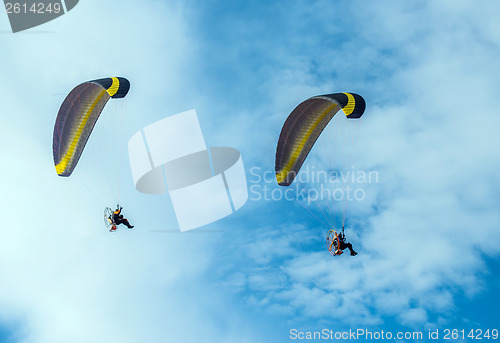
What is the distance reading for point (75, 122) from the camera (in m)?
25.9

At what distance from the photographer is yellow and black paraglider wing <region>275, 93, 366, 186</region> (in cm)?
2214

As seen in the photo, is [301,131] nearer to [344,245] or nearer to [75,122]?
[344,245]

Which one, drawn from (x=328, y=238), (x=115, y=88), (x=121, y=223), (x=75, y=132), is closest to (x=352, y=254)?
(x=328, y=238)

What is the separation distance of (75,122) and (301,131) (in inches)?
A: 441

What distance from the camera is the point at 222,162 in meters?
34.9

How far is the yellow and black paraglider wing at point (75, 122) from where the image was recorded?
978 inches

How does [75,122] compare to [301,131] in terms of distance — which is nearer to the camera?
[301,131]

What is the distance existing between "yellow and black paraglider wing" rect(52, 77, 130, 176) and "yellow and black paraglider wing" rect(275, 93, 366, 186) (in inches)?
300

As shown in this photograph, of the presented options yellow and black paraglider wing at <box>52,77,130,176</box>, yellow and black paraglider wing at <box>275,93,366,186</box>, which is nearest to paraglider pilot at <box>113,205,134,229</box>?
yellow and black paraglider wing at <box>52,77,130,176</box>

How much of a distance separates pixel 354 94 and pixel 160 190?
15.6 m

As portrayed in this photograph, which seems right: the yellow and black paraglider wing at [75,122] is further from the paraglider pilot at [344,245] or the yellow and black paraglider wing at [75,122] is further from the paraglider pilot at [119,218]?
the paraglider pilot at [344,245]

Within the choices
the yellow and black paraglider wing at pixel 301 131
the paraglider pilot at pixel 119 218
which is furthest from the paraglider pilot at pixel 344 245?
the paraglider pilot at pixel 119 218

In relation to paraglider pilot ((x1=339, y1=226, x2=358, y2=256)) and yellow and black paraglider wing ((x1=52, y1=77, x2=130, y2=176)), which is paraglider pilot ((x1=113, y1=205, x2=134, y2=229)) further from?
paraglider pilot ((x1=339, y1=226, x2=358, y2=256))

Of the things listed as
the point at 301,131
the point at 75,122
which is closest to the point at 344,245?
the point at 301,131
